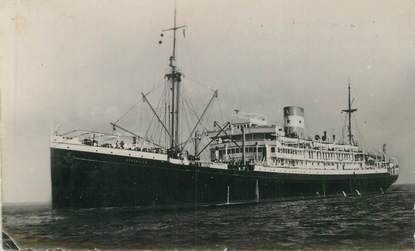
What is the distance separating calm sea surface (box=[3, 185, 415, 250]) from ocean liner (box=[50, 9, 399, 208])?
112 cm

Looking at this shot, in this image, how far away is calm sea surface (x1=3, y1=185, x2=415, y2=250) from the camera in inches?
576

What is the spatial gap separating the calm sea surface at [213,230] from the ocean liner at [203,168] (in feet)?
3.69

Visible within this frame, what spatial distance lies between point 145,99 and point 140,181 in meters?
4.06

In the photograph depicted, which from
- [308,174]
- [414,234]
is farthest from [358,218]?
[308,174]

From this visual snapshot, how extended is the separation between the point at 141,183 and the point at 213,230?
22.4ft

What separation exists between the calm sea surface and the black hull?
0.69 m

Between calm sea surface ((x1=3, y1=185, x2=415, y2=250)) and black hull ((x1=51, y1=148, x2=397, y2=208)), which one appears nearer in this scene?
calm sea surface ((x1=3, y1=185, x2=415, y2=250))

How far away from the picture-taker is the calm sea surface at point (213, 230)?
1464cm

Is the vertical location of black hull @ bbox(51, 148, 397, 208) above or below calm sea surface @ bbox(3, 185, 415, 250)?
above

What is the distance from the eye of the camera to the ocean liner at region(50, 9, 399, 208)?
21.5m

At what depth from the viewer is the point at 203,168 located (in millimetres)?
25766

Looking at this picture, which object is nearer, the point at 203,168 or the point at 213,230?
the point at 213,230

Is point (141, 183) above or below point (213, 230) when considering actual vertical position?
above

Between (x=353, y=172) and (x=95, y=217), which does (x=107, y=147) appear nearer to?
(x=95, y=217)
